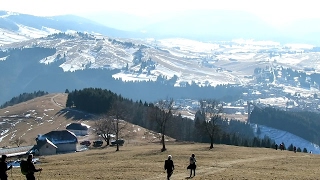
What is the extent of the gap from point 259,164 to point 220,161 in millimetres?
5395

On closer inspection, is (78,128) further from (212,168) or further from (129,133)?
(212,168)

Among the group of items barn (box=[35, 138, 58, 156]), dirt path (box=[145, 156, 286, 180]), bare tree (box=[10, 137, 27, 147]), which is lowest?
bare tree (box=[10, 137, 27, 147])

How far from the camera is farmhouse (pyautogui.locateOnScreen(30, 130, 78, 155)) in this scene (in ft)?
392

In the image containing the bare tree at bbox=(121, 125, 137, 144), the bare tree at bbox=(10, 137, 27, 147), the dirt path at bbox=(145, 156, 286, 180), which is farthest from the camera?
the bare tree at bbox=(121, 125, 137, 144)

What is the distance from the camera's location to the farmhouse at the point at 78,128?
493ft

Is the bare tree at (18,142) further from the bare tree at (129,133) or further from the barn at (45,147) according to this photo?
the bare tree at (129,133)

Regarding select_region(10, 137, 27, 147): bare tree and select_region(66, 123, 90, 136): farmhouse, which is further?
select_region(66, 123, 90, 136): farmhouse

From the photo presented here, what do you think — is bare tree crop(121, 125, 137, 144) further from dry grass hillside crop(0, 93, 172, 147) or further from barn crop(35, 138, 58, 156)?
barn crop(35, 138, 58, 156)

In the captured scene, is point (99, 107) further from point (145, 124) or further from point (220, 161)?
point (220, 161)

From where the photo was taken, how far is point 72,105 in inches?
7657

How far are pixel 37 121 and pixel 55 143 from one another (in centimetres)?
4513

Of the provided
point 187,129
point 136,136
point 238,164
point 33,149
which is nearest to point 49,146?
point 33,149

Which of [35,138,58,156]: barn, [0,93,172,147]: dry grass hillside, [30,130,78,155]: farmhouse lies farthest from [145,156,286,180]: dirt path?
[0,93,172,147]: dry grass hillside

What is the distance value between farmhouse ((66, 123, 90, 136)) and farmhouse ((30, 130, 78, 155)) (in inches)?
699
